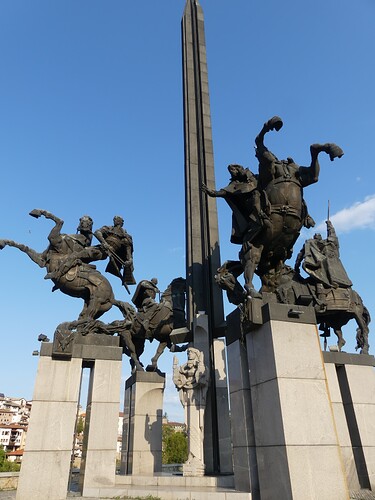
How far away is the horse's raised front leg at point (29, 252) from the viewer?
10688 millimetres

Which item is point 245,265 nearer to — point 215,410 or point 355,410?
point 215,410

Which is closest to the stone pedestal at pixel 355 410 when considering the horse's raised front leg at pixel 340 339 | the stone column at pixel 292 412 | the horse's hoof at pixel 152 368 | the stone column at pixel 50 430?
the horse's raised front leg at pixel 340 339

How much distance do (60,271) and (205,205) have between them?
599 centimetres

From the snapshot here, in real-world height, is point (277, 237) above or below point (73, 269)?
below

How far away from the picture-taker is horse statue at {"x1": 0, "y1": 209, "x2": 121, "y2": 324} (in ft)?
34.9

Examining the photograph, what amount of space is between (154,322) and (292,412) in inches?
288

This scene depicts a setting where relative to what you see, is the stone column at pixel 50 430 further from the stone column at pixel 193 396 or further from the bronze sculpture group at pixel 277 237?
the bronze sculpture group at pixel 277 237

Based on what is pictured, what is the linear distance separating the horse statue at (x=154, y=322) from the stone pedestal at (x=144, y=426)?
555 millimetres

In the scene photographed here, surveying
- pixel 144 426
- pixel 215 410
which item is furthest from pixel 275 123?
pixel 144 426

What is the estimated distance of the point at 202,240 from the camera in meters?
13.9

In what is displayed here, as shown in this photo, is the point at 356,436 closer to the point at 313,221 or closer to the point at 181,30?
the point at 313,221

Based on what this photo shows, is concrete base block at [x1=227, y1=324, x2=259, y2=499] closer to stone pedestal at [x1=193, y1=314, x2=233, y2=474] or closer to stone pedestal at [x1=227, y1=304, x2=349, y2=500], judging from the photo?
stone pedestal at [x1=227, y1=304, x2=349, y2=500]

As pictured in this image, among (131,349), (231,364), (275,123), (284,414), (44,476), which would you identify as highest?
(275,123)

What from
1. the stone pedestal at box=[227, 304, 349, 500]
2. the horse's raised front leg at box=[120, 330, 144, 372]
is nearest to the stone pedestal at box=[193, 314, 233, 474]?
the horse's raised front leg at box=[120, 330, 144, 372]
